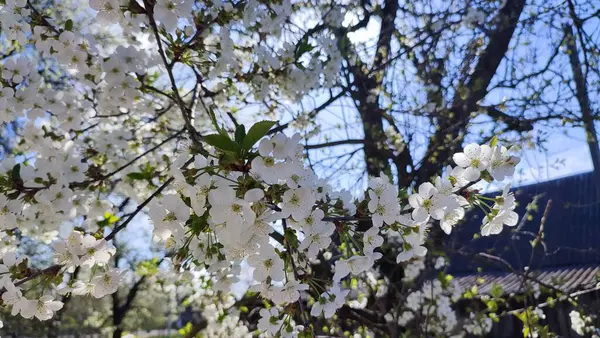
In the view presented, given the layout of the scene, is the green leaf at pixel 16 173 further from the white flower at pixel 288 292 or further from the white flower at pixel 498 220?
the white flower at pixel 498 220

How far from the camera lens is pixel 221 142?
741 mm

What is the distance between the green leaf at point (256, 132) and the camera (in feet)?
2.43

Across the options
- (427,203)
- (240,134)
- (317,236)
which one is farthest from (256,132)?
(427,203)

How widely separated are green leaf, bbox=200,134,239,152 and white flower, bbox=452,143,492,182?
459 mm

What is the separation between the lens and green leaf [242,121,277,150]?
2.43 feet

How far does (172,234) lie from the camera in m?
0.90

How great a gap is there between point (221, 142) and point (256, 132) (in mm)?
56

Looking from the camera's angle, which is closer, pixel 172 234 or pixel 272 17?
pixel 172 234

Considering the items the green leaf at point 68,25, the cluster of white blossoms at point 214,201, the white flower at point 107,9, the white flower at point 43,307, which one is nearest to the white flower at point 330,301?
the cluster of white blossoms at point 214,201

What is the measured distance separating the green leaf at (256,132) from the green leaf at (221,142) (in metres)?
0.02

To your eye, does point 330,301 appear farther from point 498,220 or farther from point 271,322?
point 498,220

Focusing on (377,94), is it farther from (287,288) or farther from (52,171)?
(287,288)

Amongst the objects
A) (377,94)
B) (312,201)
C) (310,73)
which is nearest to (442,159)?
(377,94)

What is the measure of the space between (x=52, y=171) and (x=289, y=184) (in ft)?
3.64
